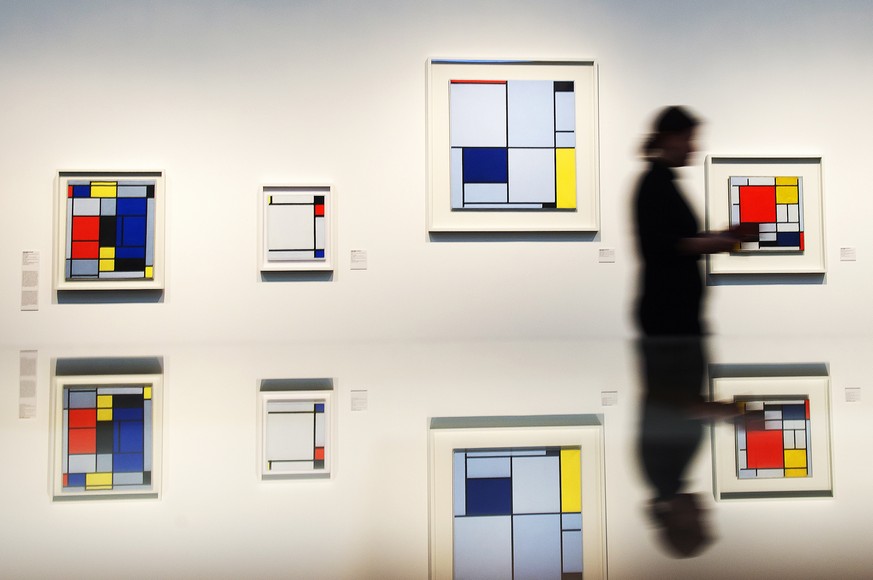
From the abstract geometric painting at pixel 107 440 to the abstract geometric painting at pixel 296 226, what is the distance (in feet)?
11.9

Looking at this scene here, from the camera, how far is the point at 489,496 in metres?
1.12

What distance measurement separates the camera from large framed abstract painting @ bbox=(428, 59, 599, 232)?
6.09 meters

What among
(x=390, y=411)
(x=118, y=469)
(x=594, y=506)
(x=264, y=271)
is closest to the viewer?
(x=594, y=506)

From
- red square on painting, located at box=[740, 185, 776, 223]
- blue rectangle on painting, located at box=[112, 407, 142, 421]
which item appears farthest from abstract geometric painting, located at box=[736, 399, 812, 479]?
red square on painting, located at box=[740, 185, 776, 223]

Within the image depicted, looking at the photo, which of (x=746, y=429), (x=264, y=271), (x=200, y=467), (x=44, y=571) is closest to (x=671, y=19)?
(x=264, y=271)

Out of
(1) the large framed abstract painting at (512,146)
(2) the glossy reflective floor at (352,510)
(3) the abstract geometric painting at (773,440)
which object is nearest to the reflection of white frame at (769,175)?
(1) the large framed abstract painting at (512,146)

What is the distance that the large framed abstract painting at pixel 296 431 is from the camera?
1.36 metres

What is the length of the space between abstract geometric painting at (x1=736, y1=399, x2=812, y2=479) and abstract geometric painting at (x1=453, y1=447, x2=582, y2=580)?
34 centimetres

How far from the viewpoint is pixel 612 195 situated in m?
6.24

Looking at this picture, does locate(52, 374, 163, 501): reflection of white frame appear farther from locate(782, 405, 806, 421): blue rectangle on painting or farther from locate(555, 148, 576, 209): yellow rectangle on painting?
locate(555, 148, 576, 209): yellow rectangle on painting

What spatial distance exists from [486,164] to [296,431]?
4731mm

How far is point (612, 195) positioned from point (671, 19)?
1.75m

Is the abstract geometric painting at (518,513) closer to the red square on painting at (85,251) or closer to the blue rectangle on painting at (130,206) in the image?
the blue rectangle on painting at (130,206)

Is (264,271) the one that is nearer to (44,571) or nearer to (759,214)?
(759,214)
